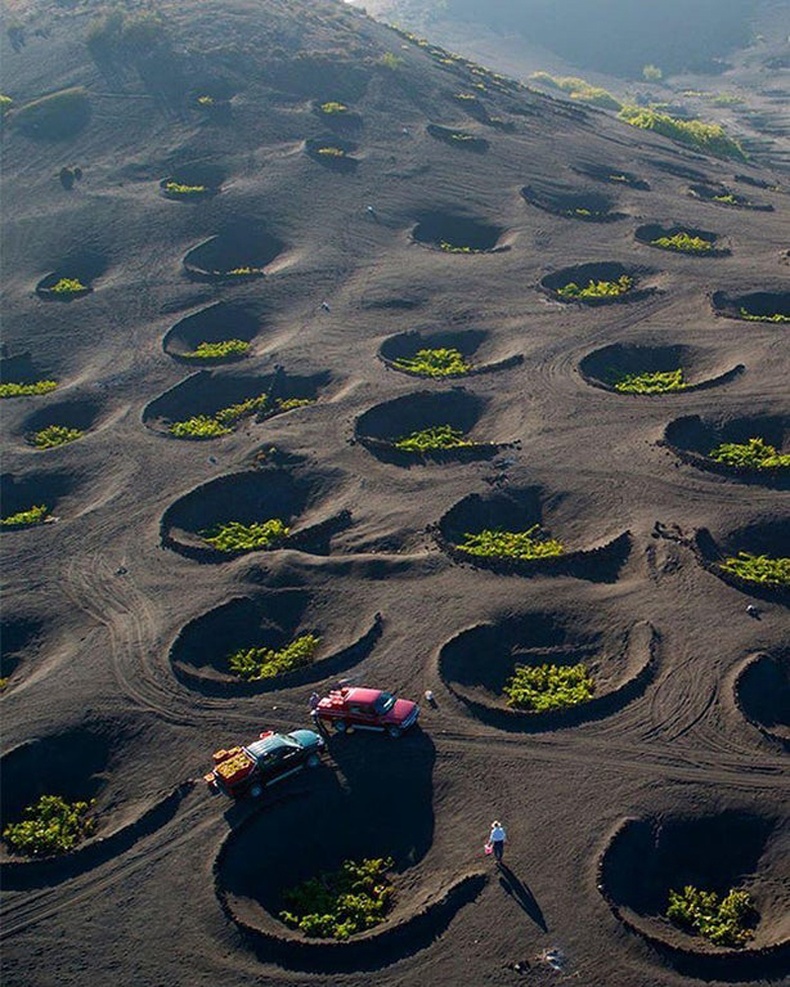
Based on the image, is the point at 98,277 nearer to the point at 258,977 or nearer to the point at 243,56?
the point at 243,56

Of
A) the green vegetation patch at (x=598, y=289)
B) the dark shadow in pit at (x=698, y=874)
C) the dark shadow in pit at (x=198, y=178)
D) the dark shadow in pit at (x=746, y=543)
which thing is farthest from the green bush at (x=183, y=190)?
the dark shadow in pit at (x=698, y=874)

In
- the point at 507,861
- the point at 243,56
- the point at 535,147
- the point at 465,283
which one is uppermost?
the point at 243,56

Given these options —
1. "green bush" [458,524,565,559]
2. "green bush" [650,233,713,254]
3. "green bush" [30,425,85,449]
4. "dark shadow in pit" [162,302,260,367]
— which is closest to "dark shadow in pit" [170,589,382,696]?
"green bush" [458,524,565,559]

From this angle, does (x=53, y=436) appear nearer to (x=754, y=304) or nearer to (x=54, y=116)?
(x=754, y=304)

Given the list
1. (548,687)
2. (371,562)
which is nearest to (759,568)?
(548,687)

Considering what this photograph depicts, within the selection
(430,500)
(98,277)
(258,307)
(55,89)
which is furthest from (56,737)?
(55,89)

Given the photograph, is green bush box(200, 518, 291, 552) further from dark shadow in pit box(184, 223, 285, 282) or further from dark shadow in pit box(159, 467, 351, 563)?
dark shadow in pit box(184, 223, 285, 282)
